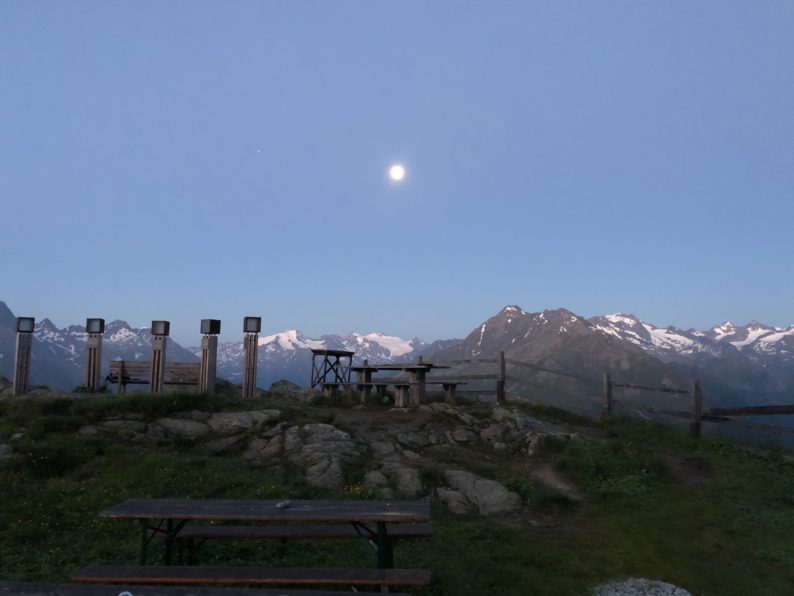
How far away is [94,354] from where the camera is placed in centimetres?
1773

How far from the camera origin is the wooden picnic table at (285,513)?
6.17 metres

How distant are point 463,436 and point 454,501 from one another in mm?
3916

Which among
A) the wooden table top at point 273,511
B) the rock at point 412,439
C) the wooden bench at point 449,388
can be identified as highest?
the wooden bench at point 449,388

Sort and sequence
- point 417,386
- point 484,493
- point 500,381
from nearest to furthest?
point 484,493 → point 417,386 → point 500,381

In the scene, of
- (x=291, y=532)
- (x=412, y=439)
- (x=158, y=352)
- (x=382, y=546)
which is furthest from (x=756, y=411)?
(x=158, y=352)

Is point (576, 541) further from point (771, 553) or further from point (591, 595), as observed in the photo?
point (771, 553)

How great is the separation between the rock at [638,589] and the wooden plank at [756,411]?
24.2 ft

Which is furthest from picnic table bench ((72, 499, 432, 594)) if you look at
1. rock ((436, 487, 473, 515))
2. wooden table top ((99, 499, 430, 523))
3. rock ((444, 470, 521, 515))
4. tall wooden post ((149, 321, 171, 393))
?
tall wooden post ((149, 321, 171, 393))

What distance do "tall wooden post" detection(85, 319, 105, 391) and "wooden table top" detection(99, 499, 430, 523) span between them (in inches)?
476

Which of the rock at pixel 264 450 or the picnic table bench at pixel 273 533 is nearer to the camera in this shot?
the picnic table bench at pixel 273 533

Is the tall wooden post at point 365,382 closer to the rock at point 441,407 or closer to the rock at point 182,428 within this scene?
the rock at point 441,407

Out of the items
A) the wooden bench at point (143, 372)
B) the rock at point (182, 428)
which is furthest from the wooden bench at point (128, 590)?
the wooden bench at point (143, 372)

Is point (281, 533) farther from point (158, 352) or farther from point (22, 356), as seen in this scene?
point (22, 356)

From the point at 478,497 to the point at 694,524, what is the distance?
365cm
